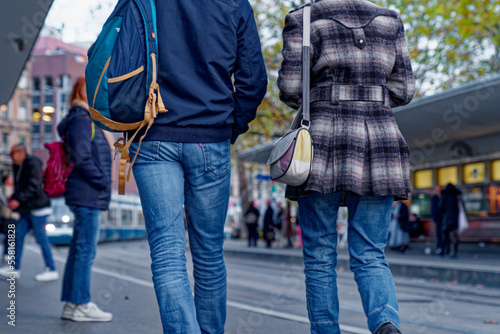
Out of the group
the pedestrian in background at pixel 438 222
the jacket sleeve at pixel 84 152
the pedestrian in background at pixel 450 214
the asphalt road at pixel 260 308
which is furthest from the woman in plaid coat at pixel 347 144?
the pedestrian in background at pixel 438 222

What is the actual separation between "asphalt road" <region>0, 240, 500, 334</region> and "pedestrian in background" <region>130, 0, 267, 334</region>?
5.54 ft

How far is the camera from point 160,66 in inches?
115

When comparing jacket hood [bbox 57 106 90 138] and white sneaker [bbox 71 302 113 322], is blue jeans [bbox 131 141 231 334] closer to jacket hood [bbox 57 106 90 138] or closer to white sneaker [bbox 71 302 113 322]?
white sneaker [bbox 71 302 113 322]

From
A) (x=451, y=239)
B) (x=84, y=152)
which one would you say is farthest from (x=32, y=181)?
(x=451, y=239)

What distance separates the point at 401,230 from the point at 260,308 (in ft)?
44.3

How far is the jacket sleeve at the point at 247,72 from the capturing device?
3145mm

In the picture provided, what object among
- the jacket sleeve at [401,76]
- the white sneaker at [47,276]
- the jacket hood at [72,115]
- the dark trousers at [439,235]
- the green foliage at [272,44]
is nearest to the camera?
the jacket sleeve at [401,76]

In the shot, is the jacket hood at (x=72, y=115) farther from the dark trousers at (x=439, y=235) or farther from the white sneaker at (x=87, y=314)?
the dark trousers at (x=439, y=235)

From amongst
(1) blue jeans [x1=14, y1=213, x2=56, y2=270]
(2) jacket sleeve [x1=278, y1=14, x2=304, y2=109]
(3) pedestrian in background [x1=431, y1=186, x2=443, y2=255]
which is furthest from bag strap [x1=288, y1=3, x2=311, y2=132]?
(3) pedestrian in background [x1=431, y1=186, x2=443, y2=255]

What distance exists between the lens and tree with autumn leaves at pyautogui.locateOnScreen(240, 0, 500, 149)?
1731cm

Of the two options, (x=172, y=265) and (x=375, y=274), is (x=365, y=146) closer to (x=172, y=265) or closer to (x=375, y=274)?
(x=375, y=274)

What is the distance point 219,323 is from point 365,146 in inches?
43.5

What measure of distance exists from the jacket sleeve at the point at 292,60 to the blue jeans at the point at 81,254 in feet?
7.57

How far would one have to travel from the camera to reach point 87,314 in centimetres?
486
